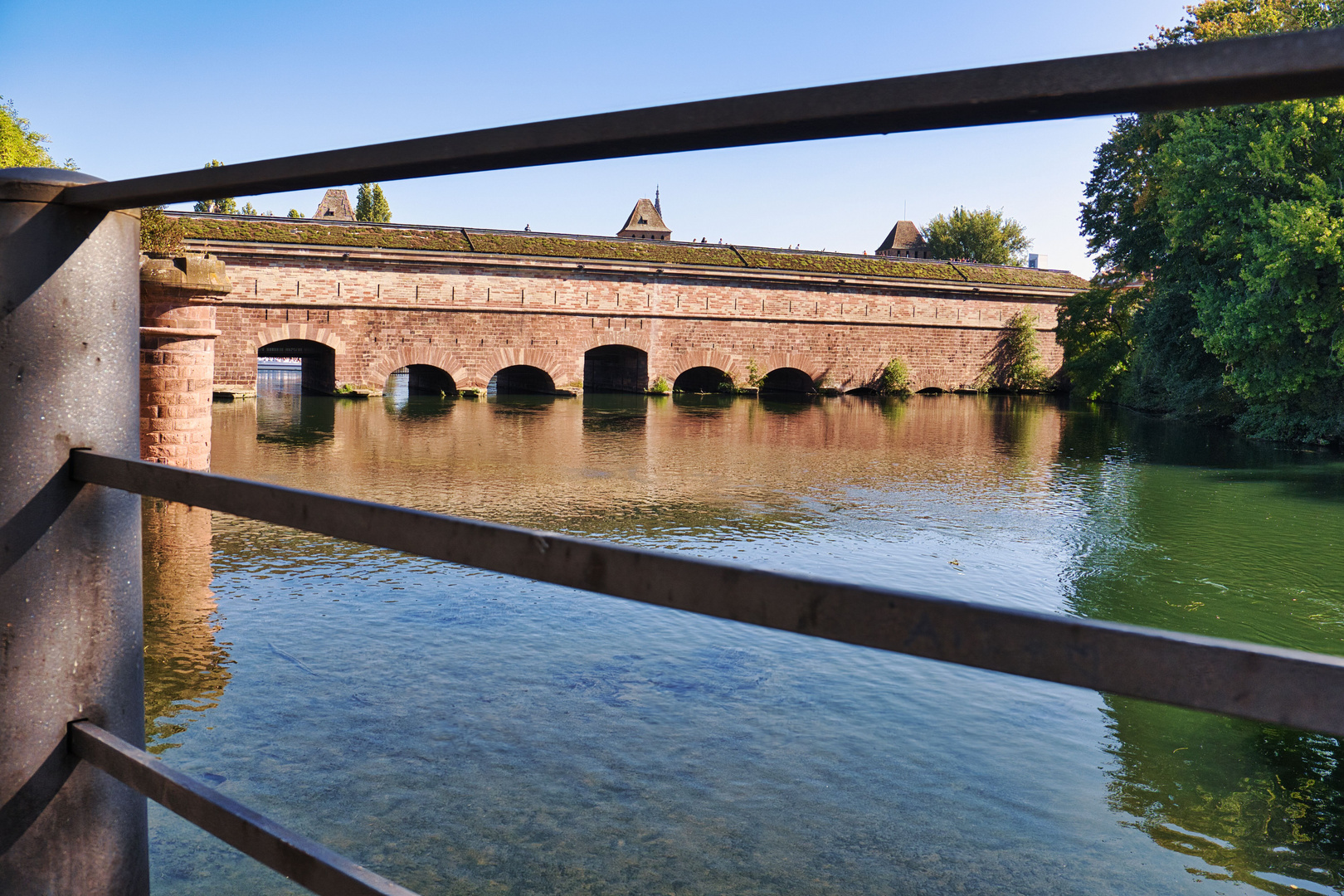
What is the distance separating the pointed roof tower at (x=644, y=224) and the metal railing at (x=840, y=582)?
7313cm

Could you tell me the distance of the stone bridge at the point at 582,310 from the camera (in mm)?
26000

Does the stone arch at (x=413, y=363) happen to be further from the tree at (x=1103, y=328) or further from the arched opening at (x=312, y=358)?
the tree at (x=1103, y=328)

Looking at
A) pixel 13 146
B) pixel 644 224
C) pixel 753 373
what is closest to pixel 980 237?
pixel 644 224

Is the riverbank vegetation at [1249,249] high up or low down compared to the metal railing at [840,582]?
up

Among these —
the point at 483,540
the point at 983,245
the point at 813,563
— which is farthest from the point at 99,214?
the point at 983,245

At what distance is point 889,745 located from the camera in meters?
4.29

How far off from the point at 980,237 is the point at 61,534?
68.1 metres

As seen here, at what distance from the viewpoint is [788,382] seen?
37.0 meters

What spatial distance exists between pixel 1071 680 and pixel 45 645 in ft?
4.33

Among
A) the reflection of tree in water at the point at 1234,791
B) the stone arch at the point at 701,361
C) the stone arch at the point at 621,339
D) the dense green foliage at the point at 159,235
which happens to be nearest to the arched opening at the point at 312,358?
the stone arch at the point at 621,339

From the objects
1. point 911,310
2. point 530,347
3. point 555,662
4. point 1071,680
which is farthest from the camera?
point 911,310

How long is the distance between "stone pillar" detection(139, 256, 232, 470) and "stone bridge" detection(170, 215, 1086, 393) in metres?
13.9

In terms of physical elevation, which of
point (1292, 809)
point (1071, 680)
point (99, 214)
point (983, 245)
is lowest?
point (1292, 809)

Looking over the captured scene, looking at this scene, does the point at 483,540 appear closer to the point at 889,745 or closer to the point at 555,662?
the point at 889,745
